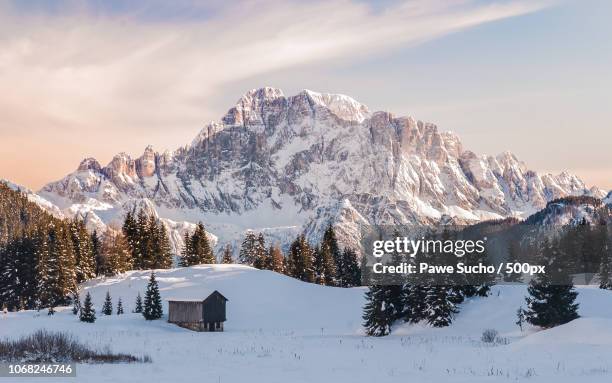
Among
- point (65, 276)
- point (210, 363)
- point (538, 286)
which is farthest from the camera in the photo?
point (65, 276)

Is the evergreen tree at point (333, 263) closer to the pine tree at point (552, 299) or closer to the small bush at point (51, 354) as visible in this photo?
the pine tree at point (552, 299)

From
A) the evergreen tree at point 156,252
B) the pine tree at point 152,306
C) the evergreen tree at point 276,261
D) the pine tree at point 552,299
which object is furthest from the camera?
the evergreen tree at point 276,261

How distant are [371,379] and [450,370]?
420cm

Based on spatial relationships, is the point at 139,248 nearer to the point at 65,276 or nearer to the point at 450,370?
the point at 65,276

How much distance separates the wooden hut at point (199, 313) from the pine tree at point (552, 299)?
2963cm

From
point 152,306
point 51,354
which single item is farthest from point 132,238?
point 51,354

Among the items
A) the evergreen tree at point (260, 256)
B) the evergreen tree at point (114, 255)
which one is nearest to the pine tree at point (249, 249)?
the evergreen tree at point (260, 256)

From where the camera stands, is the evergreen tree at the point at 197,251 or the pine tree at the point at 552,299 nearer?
the pine tree at the point at 552,299

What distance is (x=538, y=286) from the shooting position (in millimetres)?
51969

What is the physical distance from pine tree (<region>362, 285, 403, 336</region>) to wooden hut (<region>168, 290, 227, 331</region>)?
17012 mm

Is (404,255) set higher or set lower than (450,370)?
higher

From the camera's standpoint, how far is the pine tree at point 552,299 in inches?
1998

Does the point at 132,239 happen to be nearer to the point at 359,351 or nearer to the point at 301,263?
the point at 301,263

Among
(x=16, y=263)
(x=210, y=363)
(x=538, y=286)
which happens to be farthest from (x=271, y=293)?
(x=210, y=363)
